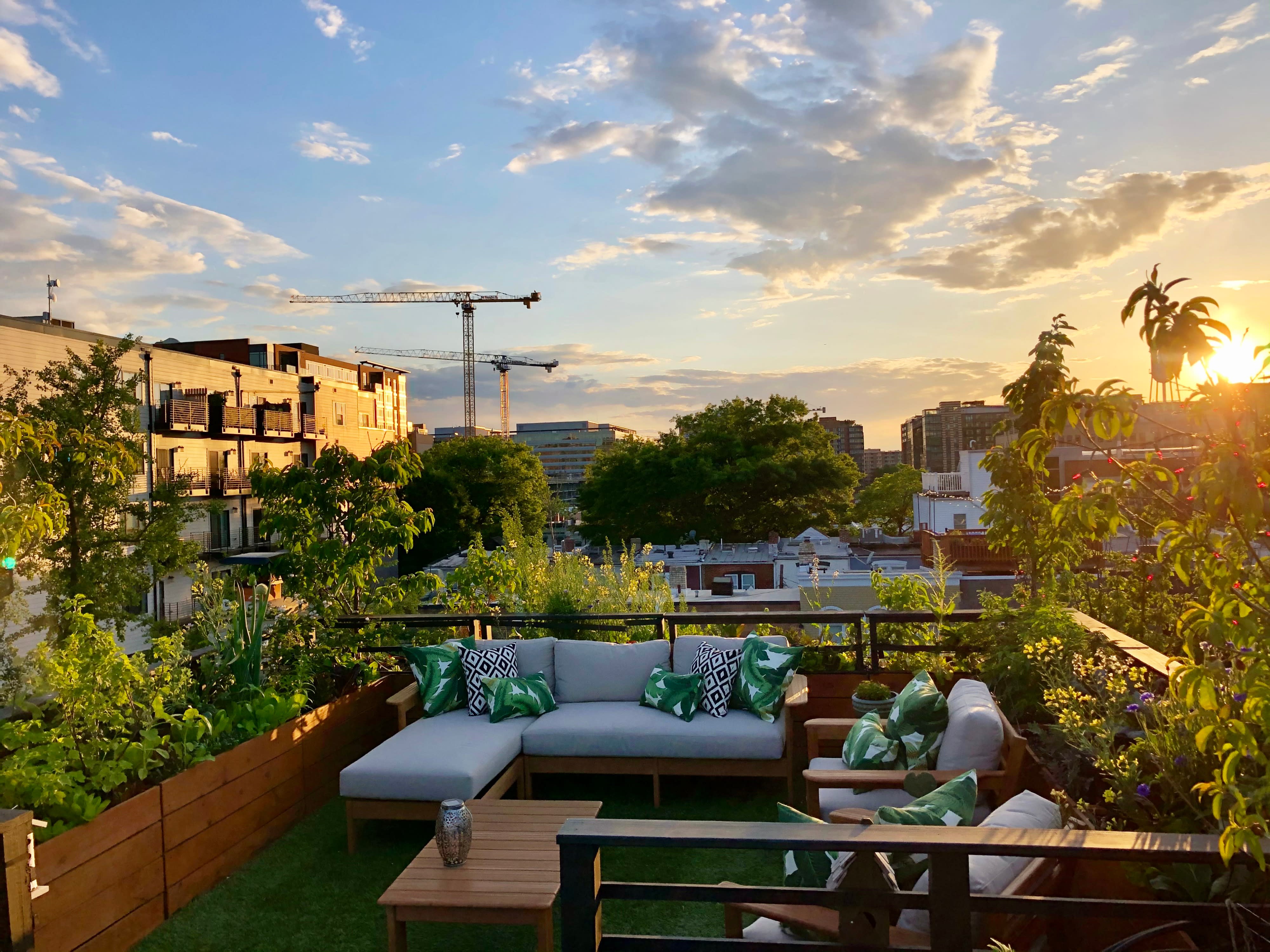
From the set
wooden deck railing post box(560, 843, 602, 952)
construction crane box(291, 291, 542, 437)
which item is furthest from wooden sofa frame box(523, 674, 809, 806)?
construction crane box(291, 291, 542, 437)

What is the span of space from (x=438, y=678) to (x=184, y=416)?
26.6 metres

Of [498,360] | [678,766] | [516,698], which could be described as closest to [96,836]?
[516,698]

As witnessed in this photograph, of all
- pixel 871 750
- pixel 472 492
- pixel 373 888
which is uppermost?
pixel 472 492

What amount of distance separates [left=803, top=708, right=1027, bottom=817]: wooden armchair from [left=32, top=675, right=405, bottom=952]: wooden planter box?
259 cm

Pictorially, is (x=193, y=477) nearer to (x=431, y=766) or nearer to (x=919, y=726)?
(x=431, y=766)

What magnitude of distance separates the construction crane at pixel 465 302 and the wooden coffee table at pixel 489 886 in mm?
76154

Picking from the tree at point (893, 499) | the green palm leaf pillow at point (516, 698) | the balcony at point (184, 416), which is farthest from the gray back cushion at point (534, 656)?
the tree at point (893, 499)

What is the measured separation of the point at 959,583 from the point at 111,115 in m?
14.5

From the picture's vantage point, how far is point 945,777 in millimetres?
3248

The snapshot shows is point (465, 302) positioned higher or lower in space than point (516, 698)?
higher

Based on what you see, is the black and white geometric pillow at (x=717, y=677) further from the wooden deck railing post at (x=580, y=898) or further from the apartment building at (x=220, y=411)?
the apartment building at (x=220, y=411)

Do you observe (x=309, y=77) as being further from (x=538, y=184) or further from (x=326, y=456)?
(x=326, y=456)

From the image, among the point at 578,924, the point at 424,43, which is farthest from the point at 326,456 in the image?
the point at 578,924

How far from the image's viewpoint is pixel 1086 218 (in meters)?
5.50
